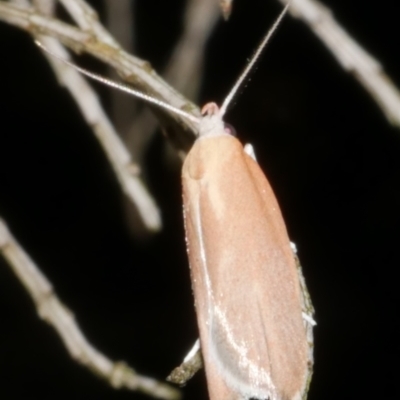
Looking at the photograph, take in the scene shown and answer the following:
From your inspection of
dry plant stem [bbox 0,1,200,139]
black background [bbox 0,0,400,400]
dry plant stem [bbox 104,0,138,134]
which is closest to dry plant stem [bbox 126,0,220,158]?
dry plant stem [bbox 104,0,138,134]

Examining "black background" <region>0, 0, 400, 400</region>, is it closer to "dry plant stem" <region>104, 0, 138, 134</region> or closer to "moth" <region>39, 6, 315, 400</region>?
"dry plant stem" <region>104, 0, 138, 134</region>

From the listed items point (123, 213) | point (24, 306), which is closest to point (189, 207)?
point (123, 213)

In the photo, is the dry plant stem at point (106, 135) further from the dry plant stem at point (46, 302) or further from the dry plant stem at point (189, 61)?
the dry plant stem at point (189, 61)

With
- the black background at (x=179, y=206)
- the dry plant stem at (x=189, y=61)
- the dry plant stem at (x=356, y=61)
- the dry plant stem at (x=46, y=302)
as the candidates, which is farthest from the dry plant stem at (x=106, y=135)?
the black background at (x=179, y=206)

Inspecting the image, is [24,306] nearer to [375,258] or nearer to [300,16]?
[375,258]

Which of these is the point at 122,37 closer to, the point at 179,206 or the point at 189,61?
the point at 189,61

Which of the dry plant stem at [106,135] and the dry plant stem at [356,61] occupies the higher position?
the dry plant stem at [356,61]

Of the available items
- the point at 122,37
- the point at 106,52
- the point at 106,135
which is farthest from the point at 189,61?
the point at 106,52
